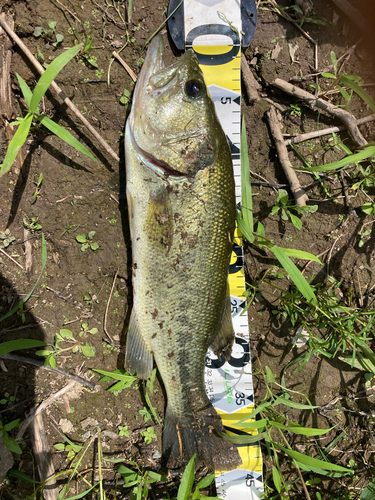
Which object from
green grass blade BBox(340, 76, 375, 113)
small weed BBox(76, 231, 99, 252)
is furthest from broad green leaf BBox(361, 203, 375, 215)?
small weed BBox(76, 231, 99, 252)

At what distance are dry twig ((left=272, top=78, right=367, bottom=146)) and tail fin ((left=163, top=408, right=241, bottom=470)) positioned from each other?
9.64 feet

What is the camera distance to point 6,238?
248cm

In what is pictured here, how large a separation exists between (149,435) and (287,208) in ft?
8.24

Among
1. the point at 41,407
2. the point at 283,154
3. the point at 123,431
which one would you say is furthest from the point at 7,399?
the point at 283,154

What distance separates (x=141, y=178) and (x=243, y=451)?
8.65ft

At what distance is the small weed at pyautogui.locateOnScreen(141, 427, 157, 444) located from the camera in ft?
8.84

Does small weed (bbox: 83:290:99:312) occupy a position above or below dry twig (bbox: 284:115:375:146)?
below

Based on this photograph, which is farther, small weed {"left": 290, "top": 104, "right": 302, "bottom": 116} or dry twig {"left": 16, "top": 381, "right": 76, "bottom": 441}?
small weed {"left": 290, "top": 104, "right": 302, "bottom": 116}

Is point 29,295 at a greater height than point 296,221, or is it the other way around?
point 296,221

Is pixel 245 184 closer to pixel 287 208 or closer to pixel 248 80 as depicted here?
pixel 287 208

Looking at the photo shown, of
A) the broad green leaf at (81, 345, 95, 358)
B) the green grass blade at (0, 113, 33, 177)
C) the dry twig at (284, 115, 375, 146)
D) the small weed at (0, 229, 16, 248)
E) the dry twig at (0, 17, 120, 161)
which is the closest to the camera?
the green grass blade at (0, 113, 33, 177)

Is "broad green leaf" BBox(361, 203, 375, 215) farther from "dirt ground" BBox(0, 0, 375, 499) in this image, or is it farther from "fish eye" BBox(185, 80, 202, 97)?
"fish eye" BBox(185, 80, 202, 97)

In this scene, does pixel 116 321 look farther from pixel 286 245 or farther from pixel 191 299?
pixel 286 245

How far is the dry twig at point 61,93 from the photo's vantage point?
2.36 metres
